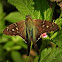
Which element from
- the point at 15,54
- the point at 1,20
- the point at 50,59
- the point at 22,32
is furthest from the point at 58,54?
the point at 1,20

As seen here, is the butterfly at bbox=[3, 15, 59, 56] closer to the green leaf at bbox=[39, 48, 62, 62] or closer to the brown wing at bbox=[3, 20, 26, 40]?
the brown wing at bbox=[3, 20, 26, 40]

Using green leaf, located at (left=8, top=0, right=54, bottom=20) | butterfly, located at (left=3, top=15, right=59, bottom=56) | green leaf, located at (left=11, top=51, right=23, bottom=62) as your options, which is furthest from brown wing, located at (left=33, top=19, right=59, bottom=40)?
green leaf, located at (left=11, top=51, right=23, bottom=62)

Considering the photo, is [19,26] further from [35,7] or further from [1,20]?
[1,20]

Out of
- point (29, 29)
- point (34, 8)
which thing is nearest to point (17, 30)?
point (29, 29)

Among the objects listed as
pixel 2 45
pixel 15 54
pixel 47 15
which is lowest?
pixel 15 54

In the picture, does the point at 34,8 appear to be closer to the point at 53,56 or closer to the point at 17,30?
the point at 17,30

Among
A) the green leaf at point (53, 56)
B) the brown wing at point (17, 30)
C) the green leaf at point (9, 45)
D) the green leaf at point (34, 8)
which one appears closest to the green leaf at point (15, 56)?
the green leaf at point (9, 45)
